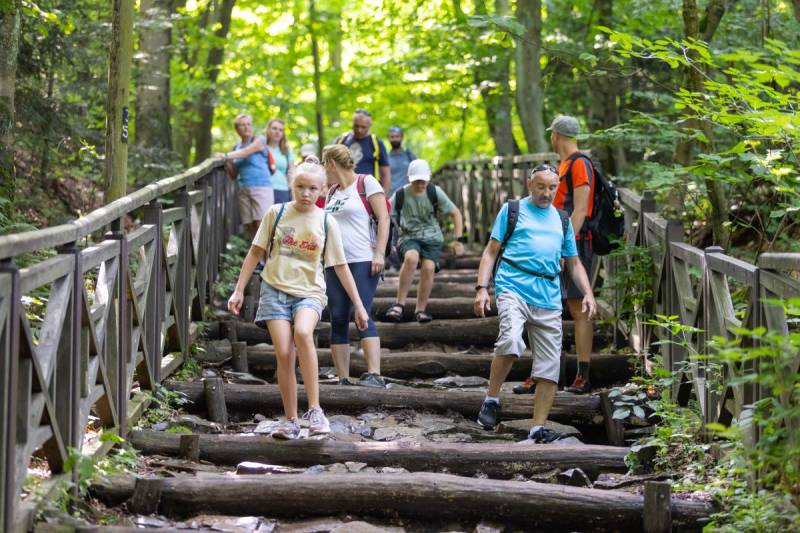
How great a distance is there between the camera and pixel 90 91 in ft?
43.5

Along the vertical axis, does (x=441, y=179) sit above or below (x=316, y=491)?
above

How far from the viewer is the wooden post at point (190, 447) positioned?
6156mm

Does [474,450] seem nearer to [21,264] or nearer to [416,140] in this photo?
[21,264]

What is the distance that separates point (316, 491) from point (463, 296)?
6.37 m

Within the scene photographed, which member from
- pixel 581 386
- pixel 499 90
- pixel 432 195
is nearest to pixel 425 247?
pixel 432 195

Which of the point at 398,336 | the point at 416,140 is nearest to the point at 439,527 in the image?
the point at 398,336

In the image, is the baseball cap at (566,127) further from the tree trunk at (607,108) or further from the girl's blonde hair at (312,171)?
the tree trunk at (607,108)

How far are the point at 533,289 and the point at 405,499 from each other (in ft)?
7.21

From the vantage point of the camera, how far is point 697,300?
6434mm

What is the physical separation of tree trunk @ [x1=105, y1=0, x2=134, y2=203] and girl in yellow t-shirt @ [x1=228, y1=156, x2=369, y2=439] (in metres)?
2.06

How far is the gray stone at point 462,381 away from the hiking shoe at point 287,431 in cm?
228

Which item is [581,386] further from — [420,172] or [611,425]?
[420,172]

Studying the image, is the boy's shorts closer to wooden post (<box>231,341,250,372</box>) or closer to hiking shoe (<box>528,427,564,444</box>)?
wooden post (<box>231,341,250,372</box>)

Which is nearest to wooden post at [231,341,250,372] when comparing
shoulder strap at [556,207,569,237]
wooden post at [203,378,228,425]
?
wooden post at [203,378,228,425]
